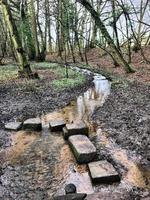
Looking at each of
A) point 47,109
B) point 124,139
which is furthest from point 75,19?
point 124,139

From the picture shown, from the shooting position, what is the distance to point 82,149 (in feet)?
21.7

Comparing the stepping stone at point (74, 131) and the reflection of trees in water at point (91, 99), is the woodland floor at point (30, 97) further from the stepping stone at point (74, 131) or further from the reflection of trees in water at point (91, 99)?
the stepping stone at point (74, 131)

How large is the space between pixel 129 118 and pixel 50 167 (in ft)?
10.4

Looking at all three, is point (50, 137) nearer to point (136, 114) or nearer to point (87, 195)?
point (136, 114)

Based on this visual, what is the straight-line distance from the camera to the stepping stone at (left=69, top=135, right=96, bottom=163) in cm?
641

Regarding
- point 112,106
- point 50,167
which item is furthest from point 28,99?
point 50,167

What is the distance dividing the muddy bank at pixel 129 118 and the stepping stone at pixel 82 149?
75 cm

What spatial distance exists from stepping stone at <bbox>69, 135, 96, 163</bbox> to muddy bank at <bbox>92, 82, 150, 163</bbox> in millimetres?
753

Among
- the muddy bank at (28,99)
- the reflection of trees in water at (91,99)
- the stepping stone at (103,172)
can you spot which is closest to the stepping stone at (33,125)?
the muddy bank at (28,99)

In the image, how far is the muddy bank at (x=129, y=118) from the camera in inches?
281

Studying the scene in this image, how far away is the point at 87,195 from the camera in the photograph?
5.20m

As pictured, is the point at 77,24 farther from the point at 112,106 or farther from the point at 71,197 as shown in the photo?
the point at 71,197

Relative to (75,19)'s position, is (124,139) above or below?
below

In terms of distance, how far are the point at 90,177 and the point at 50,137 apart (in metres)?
2.45
